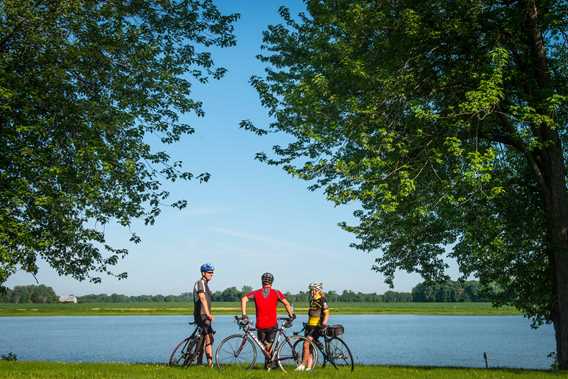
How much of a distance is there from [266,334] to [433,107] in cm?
978

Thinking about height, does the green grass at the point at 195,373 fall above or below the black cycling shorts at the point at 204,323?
below

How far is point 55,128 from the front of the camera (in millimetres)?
18969

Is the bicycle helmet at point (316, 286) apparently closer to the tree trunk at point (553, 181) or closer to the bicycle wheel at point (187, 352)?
the bicycle wheel at point (187, 352)

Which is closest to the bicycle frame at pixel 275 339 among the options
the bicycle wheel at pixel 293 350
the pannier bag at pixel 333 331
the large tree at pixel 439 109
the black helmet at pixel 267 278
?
the bicycle wheel at pixel 293 350

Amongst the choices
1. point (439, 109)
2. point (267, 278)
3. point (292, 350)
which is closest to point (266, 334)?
point (292, 350)

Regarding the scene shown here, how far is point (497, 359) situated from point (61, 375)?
34048 mm

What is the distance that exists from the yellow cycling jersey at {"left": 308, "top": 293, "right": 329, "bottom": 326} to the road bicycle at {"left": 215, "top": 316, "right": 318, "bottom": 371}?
27.6 inches

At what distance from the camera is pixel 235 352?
50.6ft

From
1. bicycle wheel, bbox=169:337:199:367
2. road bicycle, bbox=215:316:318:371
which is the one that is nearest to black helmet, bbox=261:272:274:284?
road bicycle, bbox=215:316:318:371

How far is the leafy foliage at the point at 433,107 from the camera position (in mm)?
16938

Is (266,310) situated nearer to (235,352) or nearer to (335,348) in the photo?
(235,352)

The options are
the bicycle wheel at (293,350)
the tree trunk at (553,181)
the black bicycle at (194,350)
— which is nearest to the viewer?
the bicycle wheel at (293,350)

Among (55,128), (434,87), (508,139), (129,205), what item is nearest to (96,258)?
(129,205)

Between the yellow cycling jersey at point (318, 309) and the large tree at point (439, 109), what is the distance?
2.86 metres
